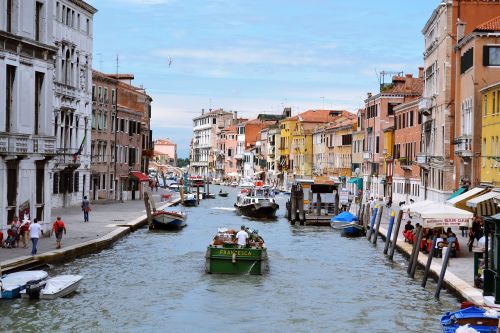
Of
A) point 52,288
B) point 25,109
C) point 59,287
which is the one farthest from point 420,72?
point 52,288

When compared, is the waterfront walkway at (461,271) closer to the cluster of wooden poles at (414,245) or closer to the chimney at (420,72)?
the cluster of wooden poles at (414,245)

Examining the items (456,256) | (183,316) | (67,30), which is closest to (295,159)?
(67,30)

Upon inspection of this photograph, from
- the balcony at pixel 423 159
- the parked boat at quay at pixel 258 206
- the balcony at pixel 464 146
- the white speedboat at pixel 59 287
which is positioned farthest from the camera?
the parked boat at quay at pixel 258 206

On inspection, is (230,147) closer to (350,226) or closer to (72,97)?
(72,97)

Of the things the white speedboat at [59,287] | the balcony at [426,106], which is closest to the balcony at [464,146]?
the balcony at [426,106]

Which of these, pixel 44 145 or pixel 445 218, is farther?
pixel 44 145

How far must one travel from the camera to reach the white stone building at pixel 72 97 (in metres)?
45.0

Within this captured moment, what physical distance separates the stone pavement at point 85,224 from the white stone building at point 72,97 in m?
1.50

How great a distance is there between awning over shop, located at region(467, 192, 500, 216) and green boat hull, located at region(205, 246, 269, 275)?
7.56 meters

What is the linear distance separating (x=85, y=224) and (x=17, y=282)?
16919mm

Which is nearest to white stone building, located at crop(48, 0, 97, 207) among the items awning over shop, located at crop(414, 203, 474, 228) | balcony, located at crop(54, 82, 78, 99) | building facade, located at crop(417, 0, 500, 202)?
balcony, located at crop(54, 82, 78, 99)

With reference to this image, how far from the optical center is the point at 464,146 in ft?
124

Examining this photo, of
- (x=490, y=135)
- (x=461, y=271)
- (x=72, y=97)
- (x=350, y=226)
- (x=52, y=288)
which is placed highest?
(x=72, y=97)

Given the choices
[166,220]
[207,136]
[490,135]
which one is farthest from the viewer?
[207,136]
